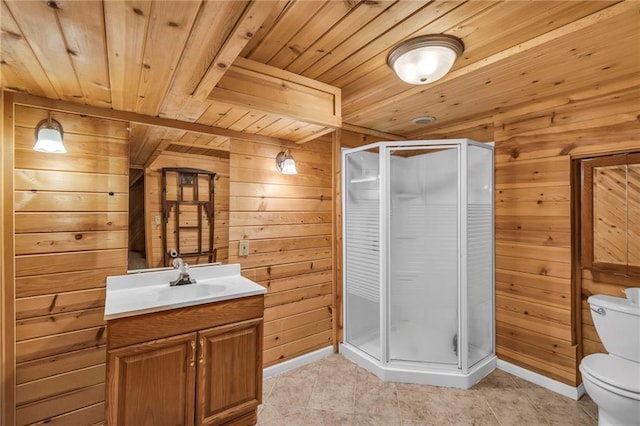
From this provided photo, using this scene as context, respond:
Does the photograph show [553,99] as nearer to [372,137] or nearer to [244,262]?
[372,137]

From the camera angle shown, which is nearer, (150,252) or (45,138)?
(45,138)

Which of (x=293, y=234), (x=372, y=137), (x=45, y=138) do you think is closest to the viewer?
(x=45, y=138)

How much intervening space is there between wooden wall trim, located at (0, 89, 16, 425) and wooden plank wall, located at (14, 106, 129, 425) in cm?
2

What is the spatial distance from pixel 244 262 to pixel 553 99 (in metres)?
2.62

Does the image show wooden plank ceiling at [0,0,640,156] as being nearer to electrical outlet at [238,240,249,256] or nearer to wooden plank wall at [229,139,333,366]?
wooden plank wall at [229,139,333,366]

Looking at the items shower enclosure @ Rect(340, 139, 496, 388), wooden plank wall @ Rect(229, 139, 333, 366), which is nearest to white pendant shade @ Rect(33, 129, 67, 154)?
wooden plank wall @ Rect(229, 139, 333, 366)

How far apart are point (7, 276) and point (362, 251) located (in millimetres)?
2338

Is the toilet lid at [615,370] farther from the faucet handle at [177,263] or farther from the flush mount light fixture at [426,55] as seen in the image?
the faucet handle at [177,263]

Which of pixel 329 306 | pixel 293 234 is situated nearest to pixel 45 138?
pixel 293 234

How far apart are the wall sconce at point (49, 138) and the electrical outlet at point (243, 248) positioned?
1221mm

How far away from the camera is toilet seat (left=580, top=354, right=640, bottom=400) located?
1.66 metres

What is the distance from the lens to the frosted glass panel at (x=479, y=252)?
2564mm

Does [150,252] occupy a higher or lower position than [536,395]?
higher

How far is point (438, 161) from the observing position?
9.31 feet
